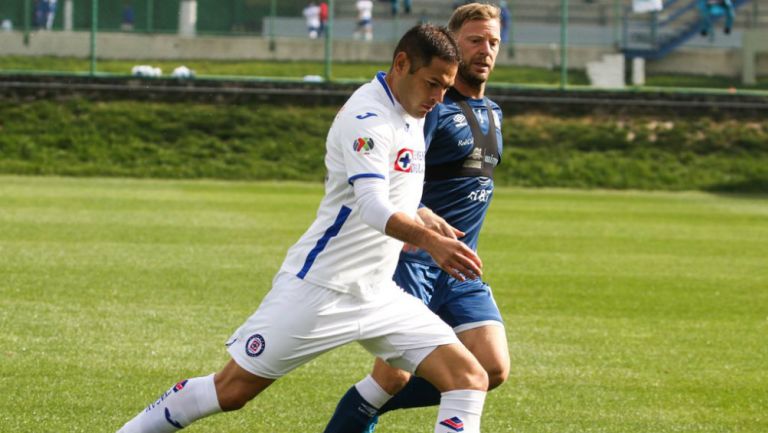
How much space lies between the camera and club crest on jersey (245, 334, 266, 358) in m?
5.41

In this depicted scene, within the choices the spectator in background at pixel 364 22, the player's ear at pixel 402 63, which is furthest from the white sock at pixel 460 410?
the spectator in background at pixel 364 22

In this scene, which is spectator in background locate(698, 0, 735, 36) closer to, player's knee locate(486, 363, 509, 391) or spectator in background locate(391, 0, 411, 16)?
spectator in background locate(391, 0, 411, 16)

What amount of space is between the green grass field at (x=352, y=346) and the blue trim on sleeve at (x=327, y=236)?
1.82 m

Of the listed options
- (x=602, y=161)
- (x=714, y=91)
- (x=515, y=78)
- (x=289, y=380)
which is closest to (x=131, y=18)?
(x=515, y=78)

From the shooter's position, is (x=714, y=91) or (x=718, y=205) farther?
(x=714, y=91)

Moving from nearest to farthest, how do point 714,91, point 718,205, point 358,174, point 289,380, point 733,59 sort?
point 358,174, point 289,380, point 718,205, point 714,91, point 733,59

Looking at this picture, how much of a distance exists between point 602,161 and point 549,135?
131 centimetres

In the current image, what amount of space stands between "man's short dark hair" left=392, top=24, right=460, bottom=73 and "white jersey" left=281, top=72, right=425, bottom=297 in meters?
0.20

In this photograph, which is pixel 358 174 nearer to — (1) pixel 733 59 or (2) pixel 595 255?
(2) pixel 595 255

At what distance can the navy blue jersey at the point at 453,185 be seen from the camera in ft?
21.3

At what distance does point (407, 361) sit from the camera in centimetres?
548

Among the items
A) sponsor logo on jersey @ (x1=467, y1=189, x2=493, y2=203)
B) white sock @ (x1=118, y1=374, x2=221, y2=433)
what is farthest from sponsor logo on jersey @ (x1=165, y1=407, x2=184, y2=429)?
sponsor logo on jersey @ (x1=467, y1=189, x2=493, y2=203)

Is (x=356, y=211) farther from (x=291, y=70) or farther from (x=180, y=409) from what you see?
(x=291, y=70)

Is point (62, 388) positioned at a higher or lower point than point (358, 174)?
lower
